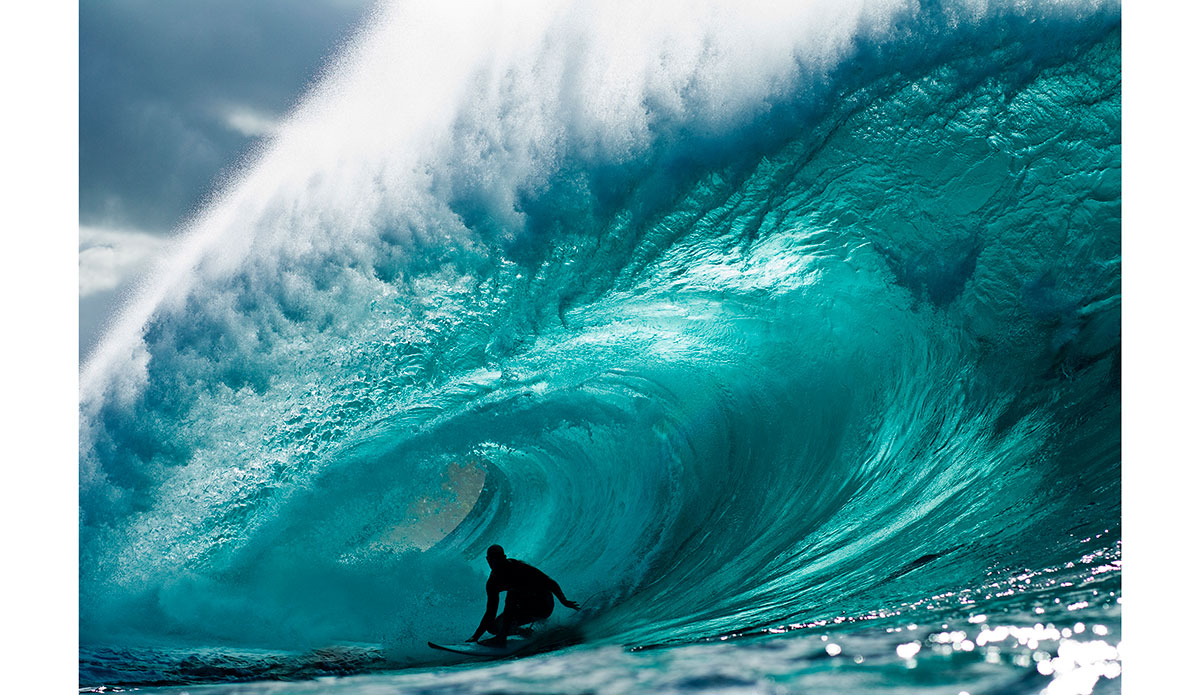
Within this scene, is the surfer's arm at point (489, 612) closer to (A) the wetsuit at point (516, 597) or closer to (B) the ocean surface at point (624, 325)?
(A) the wetsuit at point (516, 597)

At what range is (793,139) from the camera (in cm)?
304

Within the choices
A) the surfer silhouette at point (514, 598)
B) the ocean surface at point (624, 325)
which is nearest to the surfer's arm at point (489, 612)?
the surfer silhouette at point (514, 598)

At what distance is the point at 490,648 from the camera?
2809 mm

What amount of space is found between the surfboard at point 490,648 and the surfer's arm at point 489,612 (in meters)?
0.04

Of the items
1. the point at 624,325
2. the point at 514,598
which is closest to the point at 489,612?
the point at 514,598

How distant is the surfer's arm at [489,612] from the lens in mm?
2883

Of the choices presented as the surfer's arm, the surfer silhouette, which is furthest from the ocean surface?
the surfer's arm

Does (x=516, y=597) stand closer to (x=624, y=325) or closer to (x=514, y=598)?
(x=514, y=598)

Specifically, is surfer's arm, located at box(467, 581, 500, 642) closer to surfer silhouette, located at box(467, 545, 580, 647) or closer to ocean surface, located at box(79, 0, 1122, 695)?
surfer silhouette, located at box(467, 545, 580, 647)
